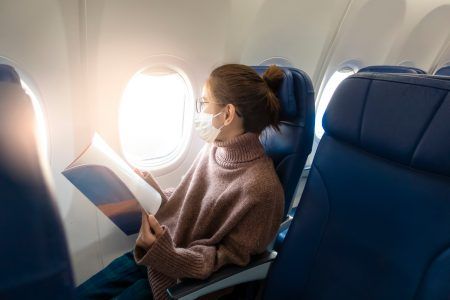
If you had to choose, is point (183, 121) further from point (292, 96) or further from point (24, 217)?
point (24, 217)

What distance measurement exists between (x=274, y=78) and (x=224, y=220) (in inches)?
24.9

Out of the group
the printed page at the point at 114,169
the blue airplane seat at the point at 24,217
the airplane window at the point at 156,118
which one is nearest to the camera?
the blue airplane seat at the point at 24,217

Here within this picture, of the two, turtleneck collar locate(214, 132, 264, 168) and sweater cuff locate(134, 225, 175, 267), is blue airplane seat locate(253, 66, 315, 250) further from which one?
sweater cuff locate(134, 225, 175, 267)

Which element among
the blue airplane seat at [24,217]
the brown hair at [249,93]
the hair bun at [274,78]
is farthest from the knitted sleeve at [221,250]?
the blue airplane seat at [24,217]

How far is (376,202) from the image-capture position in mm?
913

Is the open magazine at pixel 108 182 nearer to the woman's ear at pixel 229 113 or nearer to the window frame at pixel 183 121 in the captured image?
the woman's ear at pixel 229 113

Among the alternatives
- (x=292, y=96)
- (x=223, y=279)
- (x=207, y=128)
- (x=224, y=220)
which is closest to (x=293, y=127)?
(x=292, y=96)

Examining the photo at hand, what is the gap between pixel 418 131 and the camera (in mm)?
784

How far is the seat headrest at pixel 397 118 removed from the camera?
743mm

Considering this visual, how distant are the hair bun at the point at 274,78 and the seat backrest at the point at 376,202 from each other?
279 mm

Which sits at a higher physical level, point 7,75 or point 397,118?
point 7,75

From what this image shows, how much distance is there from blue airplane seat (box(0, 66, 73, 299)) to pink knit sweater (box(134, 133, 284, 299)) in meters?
0.61

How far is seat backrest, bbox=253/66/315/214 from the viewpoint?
45.6 inches

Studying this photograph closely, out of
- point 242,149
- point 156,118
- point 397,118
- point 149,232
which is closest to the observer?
point 397,118
